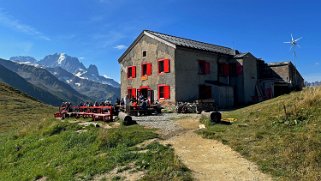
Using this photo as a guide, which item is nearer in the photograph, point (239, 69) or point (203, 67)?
point (203, 67)

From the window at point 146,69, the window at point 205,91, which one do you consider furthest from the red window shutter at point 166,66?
the window at point 205,91

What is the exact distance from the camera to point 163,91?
35531mm

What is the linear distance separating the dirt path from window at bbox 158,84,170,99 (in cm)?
1902

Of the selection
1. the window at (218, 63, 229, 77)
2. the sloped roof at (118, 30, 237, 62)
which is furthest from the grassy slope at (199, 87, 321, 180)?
the window at (218, 63, 229, 77)

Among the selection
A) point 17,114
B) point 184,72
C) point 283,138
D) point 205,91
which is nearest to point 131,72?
point 184,72

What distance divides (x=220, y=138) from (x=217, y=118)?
4.51 metres

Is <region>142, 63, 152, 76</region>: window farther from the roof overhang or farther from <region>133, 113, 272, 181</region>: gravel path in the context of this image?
<region>133, 113, 272, 181</region>: gravel path

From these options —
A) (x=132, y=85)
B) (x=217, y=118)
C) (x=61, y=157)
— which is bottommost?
(x=61, y=157)

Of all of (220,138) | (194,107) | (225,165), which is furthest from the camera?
(194,107)

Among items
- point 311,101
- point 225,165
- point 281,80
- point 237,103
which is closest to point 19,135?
point 225,165

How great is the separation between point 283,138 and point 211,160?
311 cm

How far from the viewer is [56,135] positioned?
62.9ft

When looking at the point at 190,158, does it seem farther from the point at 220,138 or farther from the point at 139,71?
the point at 139,71

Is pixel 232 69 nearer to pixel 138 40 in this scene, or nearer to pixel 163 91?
pixel 163 91
